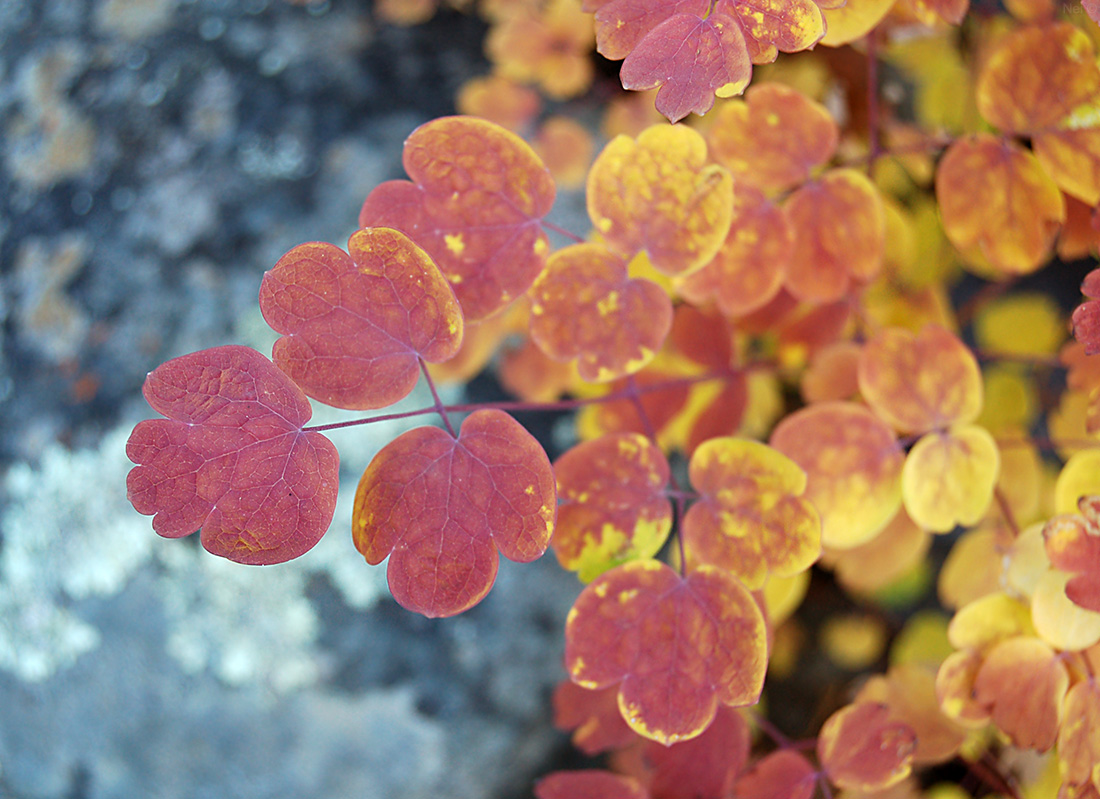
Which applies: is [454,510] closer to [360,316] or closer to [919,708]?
[360,316]

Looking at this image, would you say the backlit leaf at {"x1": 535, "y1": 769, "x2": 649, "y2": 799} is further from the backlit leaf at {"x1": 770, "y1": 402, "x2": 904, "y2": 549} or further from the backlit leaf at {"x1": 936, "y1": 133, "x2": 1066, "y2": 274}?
the backlit leaf at {"x1": 936, "y1": 133, "x2": 1066, "y2": 274}

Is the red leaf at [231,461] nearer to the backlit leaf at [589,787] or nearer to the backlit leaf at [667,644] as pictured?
the backlit leaf at [667,644]

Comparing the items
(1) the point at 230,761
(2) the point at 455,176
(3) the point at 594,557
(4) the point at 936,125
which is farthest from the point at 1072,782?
(4) the point at 936,125

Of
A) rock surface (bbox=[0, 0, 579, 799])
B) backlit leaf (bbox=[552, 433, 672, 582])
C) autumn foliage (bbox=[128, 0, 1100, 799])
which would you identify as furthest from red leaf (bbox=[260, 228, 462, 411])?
rock surface (bbox=[0, 0, 579, 799])

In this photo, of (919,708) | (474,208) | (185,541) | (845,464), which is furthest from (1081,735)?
(185,541)

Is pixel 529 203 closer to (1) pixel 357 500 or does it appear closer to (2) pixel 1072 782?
(1) pixel 357 500
